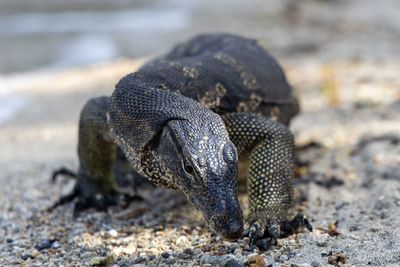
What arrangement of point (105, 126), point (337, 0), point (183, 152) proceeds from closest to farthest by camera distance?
point (183, 152) < point (105, 126) < point (337, 0)

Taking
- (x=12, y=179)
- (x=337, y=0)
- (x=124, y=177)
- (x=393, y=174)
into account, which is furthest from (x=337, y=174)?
(x=337, y=0)

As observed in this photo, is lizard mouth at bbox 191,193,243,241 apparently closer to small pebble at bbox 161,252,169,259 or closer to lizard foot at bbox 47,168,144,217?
small pebble at bbox 161,252,169,259

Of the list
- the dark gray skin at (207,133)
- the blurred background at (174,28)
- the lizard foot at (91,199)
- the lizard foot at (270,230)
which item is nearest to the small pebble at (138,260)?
the dark gray skin at (207,133)

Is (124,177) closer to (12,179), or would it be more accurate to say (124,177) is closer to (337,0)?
(12,179)

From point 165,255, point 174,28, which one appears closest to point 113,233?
point 165,255

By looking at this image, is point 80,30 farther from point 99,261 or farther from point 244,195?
point 99,261

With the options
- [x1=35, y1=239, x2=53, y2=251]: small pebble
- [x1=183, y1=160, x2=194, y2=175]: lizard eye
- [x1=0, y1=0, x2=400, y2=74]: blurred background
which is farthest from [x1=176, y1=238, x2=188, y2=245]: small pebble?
[x1=0, y1=0, x2=400, y2=74]: blurred background

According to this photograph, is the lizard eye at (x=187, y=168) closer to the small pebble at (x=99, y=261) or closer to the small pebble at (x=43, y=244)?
the small pebble at (x=99, y=261)
